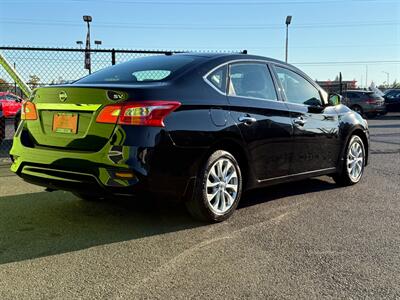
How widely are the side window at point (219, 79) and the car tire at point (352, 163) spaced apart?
2419mm

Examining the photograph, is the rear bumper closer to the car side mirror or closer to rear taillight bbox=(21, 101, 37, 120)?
rear taillight bbox=(21, 101, 37, 120)

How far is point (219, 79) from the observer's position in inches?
183

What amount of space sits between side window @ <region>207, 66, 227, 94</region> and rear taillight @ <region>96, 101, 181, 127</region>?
82cm

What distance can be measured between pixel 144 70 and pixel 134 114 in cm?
104

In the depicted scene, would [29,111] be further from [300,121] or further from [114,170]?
[300,121]

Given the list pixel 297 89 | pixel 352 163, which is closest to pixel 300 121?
pixel 297 89

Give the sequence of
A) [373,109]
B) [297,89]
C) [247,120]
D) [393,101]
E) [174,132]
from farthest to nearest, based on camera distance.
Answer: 1. [393,101]
2. [373,109]
3. [297,89]
4. [247,120]
5. [174,132]

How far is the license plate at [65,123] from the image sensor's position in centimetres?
405

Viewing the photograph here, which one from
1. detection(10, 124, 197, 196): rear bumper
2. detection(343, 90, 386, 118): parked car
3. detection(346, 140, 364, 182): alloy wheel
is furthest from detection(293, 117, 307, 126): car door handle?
detection(343, 90, 386, 118): parked car

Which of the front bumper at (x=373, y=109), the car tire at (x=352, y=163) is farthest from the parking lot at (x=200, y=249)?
the front bumper at (x=373, y=109)

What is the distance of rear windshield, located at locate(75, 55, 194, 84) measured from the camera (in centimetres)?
452

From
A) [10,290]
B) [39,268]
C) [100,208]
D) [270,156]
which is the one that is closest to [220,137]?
[270,156]

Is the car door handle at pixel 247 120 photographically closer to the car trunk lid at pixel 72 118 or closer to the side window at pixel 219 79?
the side window at pixel 219 79

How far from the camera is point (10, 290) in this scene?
3033mm
